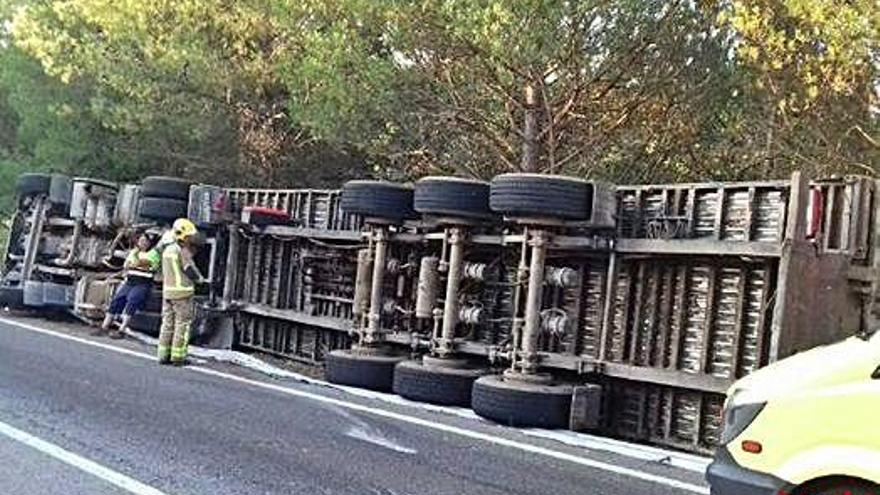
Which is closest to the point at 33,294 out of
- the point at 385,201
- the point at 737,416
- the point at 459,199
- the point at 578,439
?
the point at 385,201

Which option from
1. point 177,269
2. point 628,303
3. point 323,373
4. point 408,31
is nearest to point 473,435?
→ point 628,303

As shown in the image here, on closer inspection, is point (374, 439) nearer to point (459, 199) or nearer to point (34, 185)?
point (459, 199)

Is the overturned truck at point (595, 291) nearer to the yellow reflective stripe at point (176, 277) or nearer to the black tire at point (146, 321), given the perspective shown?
the yellow reflective stripe at point (176, 277)

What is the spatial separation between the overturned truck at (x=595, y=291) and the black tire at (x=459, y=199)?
1 centimetres

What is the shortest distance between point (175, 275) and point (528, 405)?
15.1 ft

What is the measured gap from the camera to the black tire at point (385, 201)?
9.48 metres

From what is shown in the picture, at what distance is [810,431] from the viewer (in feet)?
12.0

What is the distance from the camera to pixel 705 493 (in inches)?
217

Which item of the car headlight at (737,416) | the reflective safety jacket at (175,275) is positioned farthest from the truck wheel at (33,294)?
the car headlight at (737,416)

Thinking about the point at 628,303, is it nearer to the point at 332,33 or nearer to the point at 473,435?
the point at 473,435

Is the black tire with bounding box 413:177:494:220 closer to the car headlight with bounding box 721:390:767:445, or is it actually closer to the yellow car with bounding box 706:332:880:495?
the car headlight with bounding box 721:390:767:445

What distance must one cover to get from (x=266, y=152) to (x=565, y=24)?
7.96 m

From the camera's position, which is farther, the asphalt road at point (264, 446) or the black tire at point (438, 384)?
the black tire at point (438, 384)

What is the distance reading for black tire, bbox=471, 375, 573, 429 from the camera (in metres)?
7.30
